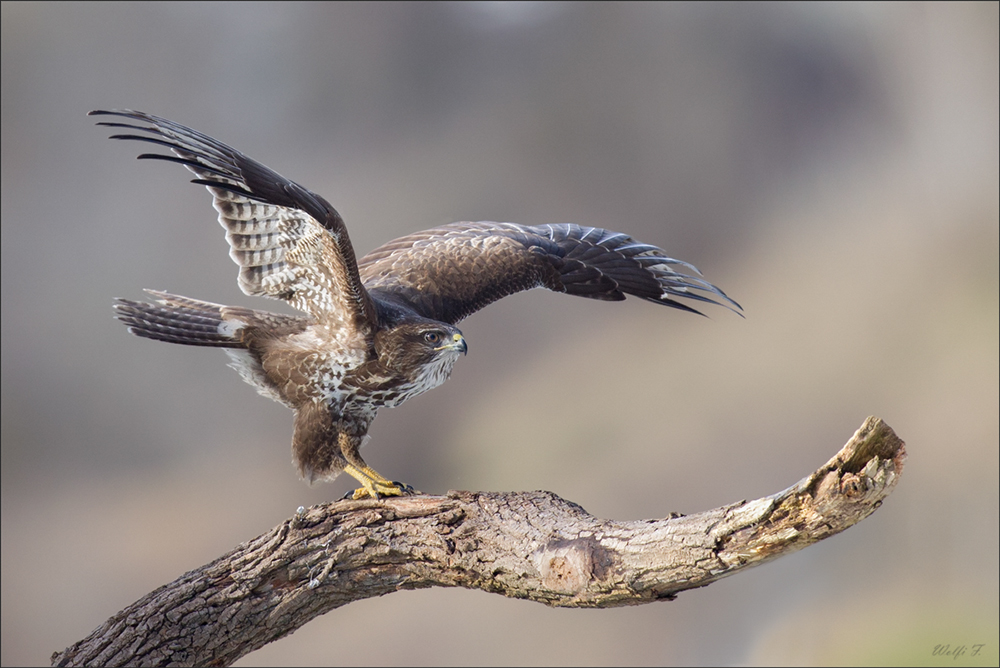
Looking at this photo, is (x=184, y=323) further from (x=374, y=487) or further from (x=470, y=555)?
(x=470, y=555)

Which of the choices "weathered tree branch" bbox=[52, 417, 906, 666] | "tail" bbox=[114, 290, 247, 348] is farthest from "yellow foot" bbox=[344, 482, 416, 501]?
"tail" bbox=[114, 290, 247, 348]

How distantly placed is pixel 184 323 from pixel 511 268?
1611 millimetres

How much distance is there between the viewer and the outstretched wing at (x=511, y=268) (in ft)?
13.8

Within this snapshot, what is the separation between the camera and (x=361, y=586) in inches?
127

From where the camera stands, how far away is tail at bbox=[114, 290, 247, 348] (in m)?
3.71

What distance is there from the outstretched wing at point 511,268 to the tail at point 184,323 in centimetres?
70

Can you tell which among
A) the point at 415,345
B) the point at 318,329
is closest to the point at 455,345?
the point at 415,345

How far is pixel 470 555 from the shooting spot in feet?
9.53

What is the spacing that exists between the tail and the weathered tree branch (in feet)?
3.17

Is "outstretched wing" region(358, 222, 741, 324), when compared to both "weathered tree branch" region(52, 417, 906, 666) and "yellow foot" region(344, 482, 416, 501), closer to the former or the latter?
"yellow foot" region(344, 482, 416, 501)

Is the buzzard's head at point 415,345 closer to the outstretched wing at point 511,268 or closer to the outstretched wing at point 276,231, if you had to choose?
the outstretched wing at point 276,231

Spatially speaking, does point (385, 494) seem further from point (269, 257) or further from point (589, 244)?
point (589, 244)

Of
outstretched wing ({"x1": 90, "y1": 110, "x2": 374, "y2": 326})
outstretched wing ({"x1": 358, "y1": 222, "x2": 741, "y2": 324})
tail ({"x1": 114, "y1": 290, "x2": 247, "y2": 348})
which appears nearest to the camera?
outstretched wing ({"x1": 90, "y1": 110, "x2": 374, "y2": 326})

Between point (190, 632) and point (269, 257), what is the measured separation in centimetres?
159
